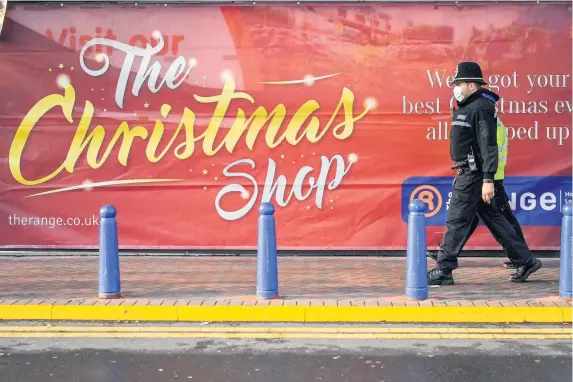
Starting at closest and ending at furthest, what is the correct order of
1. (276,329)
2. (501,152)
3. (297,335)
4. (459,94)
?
(297,335)
(276,329)
(459,94)
(501,152)

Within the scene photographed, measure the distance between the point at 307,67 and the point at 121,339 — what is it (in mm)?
4722

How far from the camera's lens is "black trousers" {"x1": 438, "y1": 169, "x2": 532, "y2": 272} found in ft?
23.5

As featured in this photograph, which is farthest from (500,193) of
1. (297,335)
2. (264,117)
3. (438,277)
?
(264,117)

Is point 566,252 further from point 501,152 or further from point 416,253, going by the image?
point 501,152

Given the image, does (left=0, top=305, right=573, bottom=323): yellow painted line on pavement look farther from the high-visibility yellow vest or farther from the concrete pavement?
the high-visibility yellow vest

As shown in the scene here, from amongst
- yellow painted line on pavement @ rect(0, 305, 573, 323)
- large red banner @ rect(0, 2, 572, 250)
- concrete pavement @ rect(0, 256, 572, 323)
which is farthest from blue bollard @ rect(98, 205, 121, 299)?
large red banner @ rect(0, 2, 572, 250)

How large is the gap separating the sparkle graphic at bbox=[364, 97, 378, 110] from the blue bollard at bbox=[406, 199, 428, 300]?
301cm

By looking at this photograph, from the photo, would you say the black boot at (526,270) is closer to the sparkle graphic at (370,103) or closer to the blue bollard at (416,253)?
the blue bollard at (416,253)

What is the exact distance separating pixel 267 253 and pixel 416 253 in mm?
1306

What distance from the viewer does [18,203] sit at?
9539mm

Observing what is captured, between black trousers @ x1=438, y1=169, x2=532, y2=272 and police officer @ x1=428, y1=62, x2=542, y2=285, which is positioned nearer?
police officer @ x1=428, y1=62, x2=542, y2=285

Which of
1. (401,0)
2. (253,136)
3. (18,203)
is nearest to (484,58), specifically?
(401,0)

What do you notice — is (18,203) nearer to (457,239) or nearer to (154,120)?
(154,120)

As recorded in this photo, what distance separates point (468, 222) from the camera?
23.6 ft
